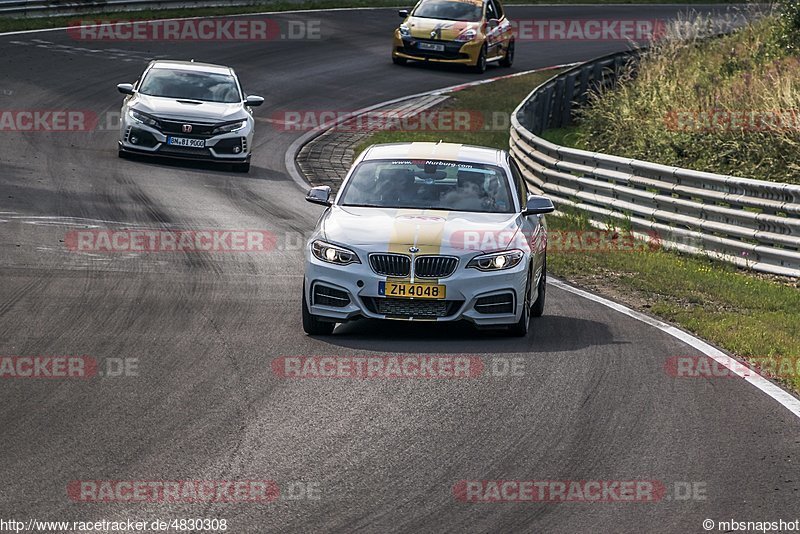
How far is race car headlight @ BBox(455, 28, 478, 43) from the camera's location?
34.7 meters

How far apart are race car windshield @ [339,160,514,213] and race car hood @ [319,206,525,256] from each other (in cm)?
17

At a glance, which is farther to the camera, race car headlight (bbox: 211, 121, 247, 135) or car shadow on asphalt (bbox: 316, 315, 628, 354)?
race car headlight (bbox: 211, 121, 247, 135)

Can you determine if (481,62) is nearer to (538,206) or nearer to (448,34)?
(448,34)

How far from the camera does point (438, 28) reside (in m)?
34.7

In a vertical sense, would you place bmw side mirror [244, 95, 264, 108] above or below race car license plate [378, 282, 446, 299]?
below

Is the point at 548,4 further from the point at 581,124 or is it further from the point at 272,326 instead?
the point at 272,326

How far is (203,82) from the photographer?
79.2 ft

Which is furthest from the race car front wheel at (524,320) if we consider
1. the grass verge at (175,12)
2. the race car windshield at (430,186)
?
the grass verge at (175,12)

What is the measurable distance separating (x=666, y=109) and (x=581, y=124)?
209 inches

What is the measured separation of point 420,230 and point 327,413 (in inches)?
122

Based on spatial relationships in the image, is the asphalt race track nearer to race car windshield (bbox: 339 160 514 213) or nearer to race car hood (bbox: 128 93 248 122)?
race car windshield (bbox: 339 160 514 213)

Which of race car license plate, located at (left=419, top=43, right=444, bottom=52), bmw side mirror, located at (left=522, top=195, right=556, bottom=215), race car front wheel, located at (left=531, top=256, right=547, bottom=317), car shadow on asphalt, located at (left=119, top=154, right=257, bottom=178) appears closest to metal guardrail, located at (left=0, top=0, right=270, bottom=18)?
race car license plate, located at (left=419, top=43, right=444, bottom=52)

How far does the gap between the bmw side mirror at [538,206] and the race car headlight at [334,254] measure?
187 cm

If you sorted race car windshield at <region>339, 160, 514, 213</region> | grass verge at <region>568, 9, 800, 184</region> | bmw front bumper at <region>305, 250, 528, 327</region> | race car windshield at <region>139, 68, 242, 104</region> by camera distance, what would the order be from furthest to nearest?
race car windshield at <region>139, 68, 242, 104</region>
grass verge at <region>568, 9, 800, 184</region>
race car windshield at <region>339, 160, 514, 213</region>
bmw front bumper at <region>305, 250, 528, 327</region>
